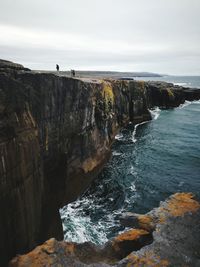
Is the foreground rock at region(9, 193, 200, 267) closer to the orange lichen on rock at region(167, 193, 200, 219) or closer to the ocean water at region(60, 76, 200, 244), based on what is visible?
the orange lichen on rock at region(167, 193, 200, 219)

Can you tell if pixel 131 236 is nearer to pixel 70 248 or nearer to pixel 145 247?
pixel 145 247

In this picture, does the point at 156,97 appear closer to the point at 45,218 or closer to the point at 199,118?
the point at 199,118

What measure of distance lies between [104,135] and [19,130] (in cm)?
1851

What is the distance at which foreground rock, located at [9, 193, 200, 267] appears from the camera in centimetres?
785

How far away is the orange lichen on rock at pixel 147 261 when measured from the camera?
7723mm

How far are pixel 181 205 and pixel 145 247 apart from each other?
317cm

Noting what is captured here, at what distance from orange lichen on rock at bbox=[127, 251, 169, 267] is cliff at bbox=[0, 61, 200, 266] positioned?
214 inches

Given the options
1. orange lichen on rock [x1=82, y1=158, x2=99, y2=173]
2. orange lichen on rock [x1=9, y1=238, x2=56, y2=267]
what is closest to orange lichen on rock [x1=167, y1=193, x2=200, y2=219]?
orange lichen on rock [x1=9, y1=238, x2=56, y2=267]

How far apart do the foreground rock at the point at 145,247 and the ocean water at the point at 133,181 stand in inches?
266

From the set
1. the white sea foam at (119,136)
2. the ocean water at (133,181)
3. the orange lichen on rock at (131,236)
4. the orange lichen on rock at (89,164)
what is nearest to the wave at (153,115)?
the ocean water at (133,181)

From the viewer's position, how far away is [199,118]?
54.7 m

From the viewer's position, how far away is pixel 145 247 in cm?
847

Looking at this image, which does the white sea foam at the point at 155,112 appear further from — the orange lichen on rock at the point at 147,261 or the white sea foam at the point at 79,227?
the orange lichen on rock at the point at 147,261

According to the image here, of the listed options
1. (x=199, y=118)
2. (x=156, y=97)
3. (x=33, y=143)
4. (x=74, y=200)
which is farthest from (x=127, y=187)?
(x=156, y=97)
